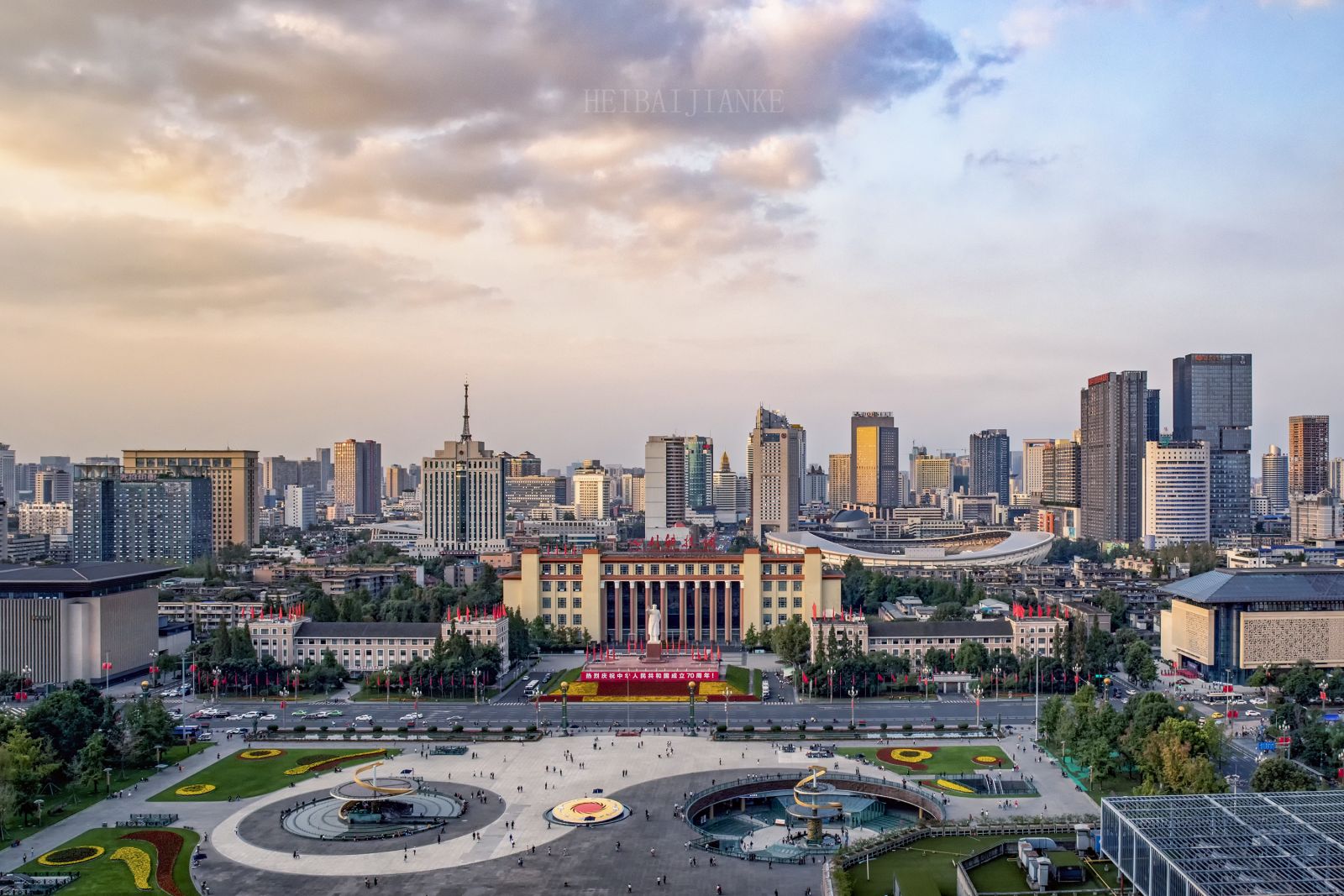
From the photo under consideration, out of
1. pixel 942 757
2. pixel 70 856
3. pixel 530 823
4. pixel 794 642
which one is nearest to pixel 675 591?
pixel 794 642

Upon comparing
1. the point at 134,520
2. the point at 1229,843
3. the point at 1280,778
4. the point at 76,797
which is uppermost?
the point at 134,520

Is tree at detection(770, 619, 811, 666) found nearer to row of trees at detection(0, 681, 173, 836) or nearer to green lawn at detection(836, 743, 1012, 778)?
green lawn at detection(836, 743, 1012, 778)

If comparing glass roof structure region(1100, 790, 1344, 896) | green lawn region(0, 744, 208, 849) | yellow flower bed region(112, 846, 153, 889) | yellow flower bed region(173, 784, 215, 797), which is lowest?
green lawn region(0, 744, 208, 849)

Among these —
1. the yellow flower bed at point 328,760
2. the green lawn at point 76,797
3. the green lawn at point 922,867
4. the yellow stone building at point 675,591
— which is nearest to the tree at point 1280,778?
the green lawn at point 922,867

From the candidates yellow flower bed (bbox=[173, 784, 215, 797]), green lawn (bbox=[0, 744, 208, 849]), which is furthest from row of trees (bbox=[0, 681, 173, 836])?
yellow flower bed (bbox=[173, 784, 215, 797])

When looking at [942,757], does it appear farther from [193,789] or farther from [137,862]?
[137,862]

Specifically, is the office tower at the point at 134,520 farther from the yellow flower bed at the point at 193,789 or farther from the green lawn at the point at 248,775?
the yellow flower bed at the point at 193,789

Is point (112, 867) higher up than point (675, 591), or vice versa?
point (675, 591)
